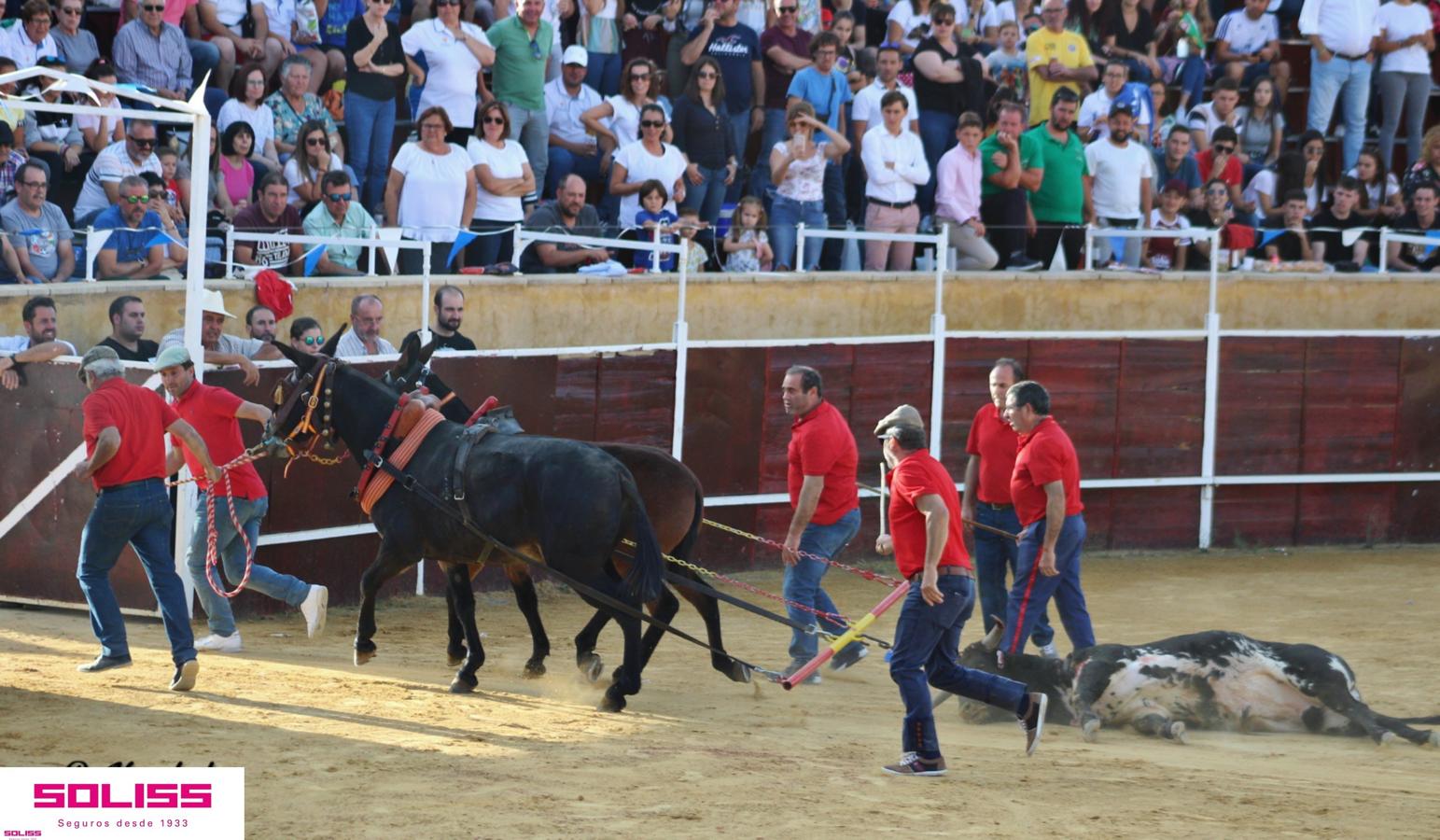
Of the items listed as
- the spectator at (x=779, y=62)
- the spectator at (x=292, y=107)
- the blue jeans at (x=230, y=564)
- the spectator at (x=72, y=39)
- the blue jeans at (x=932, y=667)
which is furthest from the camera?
the spectator at (x=779, y=62)

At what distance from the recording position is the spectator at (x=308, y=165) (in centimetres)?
1475

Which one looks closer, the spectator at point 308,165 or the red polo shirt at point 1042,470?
the red polo shirt at point 1042,470

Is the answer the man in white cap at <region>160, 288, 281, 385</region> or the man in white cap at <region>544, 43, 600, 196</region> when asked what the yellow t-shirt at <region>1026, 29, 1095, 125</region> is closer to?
the man in white cap at <region>544, 43, 600, 196</region>

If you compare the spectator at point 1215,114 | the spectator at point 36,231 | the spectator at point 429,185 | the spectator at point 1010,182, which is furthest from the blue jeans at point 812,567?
the spectator at point 1215,114

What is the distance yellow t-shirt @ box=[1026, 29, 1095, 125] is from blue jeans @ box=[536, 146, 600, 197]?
4.70 m

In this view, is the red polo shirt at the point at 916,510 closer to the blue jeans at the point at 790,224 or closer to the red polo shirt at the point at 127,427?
the red polo shirt at the point at 127,427

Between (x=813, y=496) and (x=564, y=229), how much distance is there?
17.8ft

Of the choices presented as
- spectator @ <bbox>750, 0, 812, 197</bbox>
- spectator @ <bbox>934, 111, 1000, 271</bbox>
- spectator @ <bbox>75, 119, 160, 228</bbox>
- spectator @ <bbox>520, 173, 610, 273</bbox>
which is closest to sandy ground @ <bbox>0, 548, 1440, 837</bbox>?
spectator @ <bbox>75, 119, 160, 228</bbox>

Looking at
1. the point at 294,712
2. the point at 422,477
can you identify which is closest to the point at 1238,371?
the point at 422,477

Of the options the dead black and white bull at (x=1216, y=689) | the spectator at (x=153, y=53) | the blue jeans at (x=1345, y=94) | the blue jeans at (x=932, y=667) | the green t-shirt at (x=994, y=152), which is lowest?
the dead black and white bull at (x=1216, y=689)

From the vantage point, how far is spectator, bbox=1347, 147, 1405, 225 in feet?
64.7

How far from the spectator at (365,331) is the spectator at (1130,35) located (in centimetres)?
1030

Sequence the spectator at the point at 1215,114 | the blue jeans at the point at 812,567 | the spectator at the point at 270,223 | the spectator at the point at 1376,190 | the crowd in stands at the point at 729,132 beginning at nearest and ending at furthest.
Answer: the blue jeans at the point at 812,567
the spectator at the point at 270,223
the crowd in stands at the point at 729,132
the spectator at the point at 1376,190
the spectator at the point at 1215,114

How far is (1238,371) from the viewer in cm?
1747
